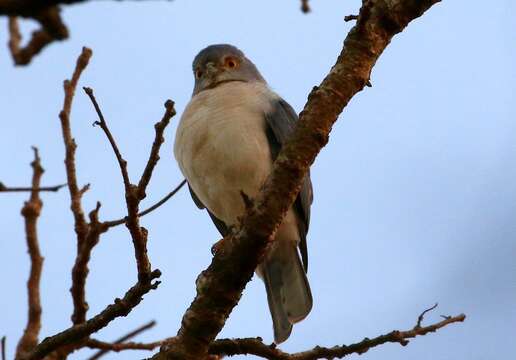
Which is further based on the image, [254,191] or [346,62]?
[254,191]

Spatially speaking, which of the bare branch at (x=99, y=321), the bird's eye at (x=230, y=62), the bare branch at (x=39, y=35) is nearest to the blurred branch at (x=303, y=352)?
the bare branch at (x=99, y=321)

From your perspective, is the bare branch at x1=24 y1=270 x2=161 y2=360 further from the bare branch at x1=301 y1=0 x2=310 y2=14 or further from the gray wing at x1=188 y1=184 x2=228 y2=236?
the gray wing at x1=188 y1=184 x2=228 y2=236

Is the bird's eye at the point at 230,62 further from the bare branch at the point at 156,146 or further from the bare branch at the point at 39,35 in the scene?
the bare branch at the point at 39,35

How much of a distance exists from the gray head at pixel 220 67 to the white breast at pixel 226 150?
94cm

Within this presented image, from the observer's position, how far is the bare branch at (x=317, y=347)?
415 centimetres

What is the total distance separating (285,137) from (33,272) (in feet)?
8.58

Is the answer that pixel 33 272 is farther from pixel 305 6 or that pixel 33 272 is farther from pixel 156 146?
pixel 305 6

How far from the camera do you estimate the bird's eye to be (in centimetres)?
766

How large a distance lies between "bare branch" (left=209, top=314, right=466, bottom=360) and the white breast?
1965mm

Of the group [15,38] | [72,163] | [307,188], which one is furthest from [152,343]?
[15,38]

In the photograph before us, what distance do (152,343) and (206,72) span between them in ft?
11.9

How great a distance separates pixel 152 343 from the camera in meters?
4.50

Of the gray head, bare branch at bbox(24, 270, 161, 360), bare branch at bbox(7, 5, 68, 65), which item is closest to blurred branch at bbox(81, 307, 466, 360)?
bare branch at bbox(24, 270, 161, 360)

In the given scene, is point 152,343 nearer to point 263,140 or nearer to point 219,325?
point 219,325
